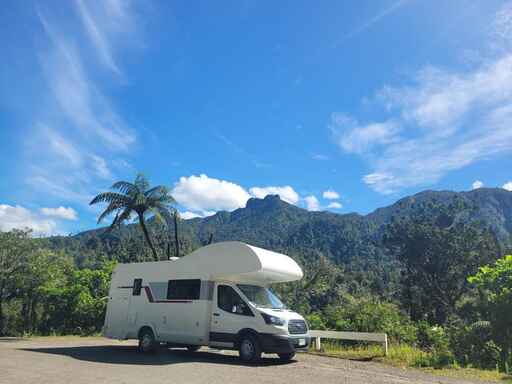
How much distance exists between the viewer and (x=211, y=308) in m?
12.2

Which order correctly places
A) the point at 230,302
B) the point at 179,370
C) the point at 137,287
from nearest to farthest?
the point at 179,370 < the point at 230,302 < the point at 137,287

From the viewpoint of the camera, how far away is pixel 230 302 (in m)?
12.0

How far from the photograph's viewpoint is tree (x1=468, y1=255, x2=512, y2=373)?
37.1ft

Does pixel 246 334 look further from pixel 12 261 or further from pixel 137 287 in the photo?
pixel 12 261

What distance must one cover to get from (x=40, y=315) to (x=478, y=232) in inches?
1731

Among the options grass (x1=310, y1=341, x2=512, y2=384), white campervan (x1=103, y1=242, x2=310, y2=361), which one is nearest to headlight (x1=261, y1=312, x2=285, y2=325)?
white campervan (x1=103, y1=242, x2=310, y2=361)

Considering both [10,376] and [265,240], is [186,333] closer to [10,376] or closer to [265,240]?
[10,376]

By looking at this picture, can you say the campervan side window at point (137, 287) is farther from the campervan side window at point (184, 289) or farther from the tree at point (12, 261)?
the tree at point (12, 261)

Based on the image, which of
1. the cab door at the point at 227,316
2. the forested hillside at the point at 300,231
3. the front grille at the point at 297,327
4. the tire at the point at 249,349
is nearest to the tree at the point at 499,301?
the front grille at the point at 297,327

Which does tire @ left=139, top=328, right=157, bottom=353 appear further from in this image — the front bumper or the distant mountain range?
the distant mountain range

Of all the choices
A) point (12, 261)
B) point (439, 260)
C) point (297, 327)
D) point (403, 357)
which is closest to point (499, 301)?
point (403, 357)

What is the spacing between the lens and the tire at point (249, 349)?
1101 cm

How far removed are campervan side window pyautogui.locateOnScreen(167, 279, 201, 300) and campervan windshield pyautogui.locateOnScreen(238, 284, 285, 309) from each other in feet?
4.54

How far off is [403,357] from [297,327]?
10.7 feet
